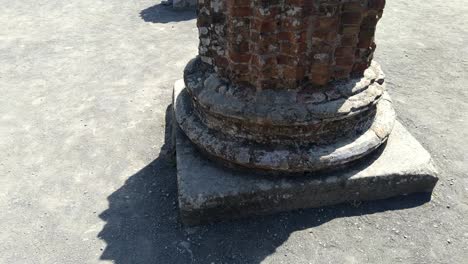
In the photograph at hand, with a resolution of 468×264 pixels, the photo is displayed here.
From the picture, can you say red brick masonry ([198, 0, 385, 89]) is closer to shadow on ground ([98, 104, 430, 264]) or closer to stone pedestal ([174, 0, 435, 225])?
stone pedestal ([174, 0, 435, 225])

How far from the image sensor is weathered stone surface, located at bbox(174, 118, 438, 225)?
9.74 feet

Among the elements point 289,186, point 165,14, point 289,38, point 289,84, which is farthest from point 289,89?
point 165,14

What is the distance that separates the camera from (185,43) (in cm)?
631

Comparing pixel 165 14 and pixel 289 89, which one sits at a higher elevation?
pixel 289 89

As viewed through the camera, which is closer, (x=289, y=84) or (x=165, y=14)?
(x=289, y=84)

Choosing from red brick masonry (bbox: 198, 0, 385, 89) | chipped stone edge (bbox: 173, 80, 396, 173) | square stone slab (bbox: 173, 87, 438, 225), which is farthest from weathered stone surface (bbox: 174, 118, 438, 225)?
red brick masonry (bbox: 198, 0, 385, 89)

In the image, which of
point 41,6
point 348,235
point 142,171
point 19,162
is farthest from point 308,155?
point 41,6

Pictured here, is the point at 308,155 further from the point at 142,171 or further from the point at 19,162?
the point at 19,162

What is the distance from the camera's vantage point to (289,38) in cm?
277

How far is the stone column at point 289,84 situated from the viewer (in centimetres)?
274

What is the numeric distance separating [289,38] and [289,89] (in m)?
0.40

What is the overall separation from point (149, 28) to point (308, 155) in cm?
493

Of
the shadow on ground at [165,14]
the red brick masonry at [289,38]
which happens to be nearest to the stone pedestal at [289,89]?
the red brick masonry at [289,38]

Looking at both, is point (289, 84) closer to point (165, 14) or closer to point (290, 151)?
point (290, 151)
